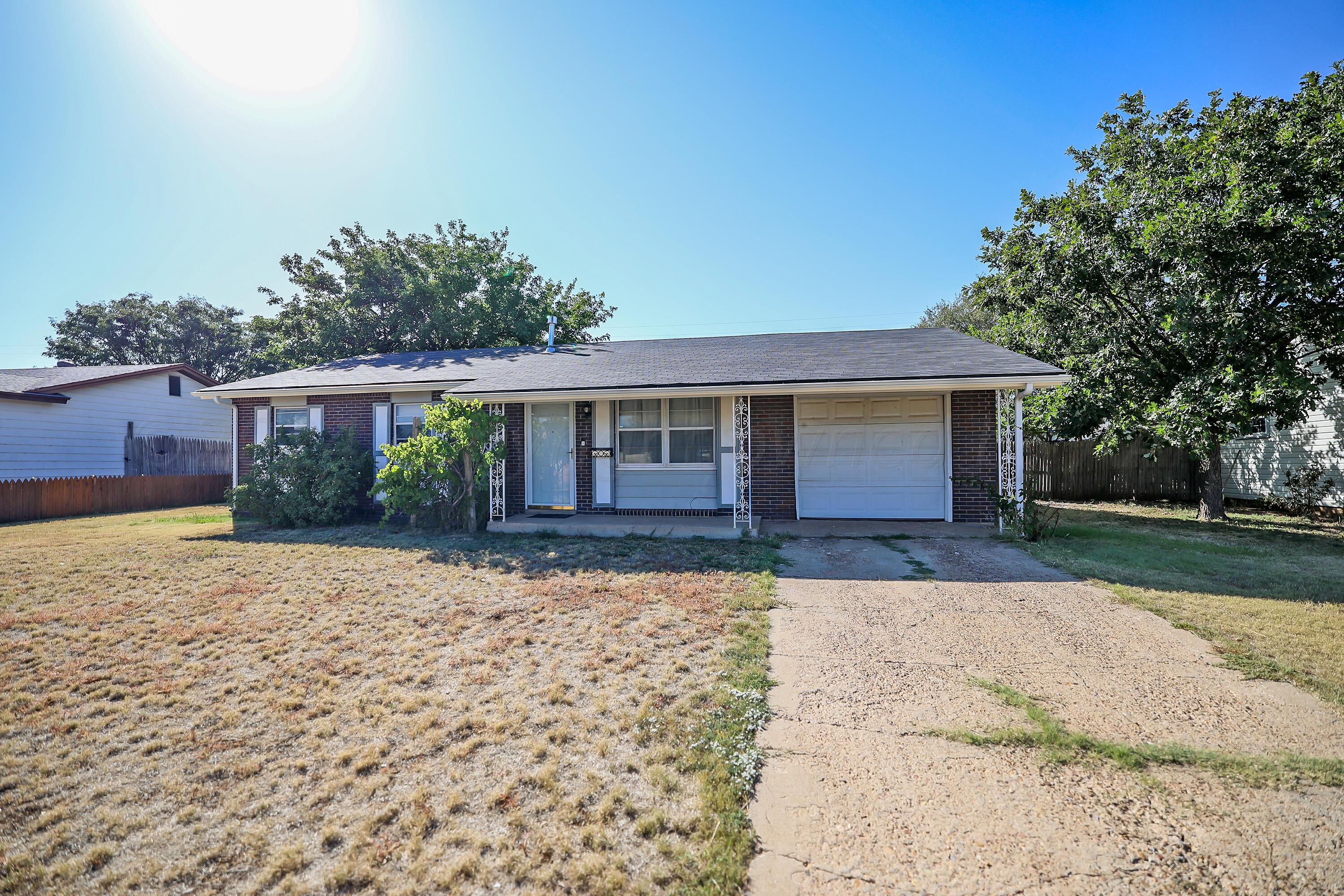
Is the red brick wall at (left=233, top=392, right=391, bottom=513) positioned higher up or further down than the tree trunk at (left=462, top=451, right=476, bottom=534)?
higher up

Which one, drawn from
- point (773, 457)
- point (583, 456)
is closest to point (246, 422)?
point (583, 456)

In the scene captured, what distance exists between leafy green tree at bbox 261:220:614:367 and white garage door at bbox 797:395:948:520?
16596 millimetres

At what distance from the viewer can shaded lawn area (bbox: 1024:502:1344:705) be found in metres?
4.18

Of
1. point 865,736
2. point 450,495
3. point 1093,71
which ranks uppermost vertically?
point 1093,71

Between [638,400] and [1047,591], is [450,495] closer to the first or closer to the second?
[638,400]

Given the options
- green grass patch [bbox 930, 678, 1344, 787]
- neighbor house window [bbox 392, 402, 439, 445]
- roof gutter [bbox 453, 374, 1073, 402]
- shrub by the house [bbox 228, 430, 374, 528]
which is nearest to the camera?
green grass patch [bbox 930, 678, 1344, 787]

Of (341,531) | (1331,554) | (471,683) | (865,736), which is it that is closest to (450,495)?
(341,531)

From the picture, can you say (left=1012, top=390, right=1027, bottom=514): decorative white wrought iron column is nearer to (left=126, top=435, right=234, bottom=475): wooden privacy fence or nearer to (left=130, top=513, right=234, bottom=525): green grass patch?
(left=130, top=513, right=234, bottom=525): green grass patch

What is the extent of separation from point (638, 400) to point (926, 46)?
25.3ft

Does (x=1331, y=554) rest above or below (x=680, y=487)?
below

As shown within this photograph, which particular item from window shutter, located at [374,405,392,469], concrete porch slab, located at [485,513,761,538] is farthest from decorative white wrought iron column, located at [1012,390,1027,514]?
window shutter, located at [374,405,392,469]

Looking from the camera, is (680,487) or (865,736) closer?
(865,736)

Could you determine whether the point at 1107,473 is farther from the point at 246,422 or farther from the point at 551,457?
the point at 246,422

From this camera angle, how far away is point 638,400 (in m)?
10.6
